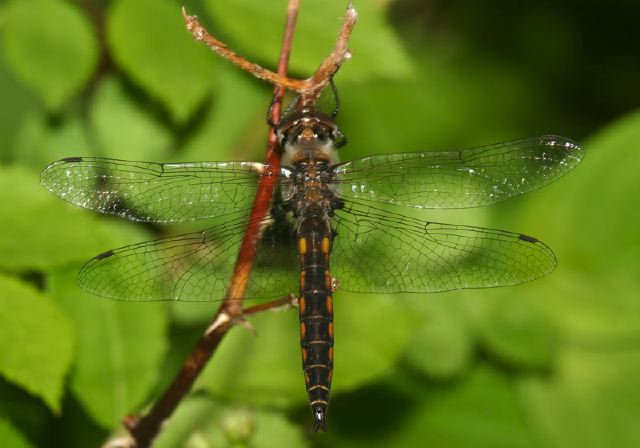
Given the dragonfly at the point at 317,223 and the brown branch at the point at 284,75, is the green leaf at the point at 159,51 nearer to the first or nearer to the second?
the dragonfly at the point at 317,223

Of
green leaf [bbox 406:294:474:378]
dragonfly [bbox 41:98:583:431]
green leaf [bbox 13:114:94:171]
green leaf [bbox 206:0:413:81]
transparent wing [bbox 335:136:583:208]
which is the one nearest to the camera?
dragonfly [bbox 41:98:583:431]

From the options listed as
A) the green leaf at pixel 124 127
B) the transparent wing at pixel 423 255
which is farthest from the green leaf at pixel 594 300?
the green leaf at pixel 124 127

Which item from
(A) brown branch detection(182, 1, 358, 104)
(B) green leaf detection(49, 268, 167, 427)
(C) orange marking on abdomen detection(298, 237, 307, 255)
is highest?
(C) orange marking on abdomen detection(298, 237, 307, 255)

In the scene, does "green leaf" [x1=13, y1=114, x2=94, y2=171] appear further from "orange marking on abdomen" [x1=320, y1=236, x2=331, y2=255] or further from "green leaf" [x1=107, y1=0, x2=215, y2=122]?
"orange marking on abdomen" [x1=320, y1=236, x2=331, y2=255]

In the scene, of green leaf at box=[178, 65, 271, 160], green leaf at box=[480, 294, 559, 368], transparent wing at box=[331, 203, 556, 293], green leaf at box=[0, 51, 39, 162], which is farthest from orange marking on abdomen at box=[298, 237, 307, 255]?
green leaf at box=[0, 51, 39, 162]

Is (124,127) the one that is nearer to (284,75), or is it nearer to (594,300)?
(284,75)
